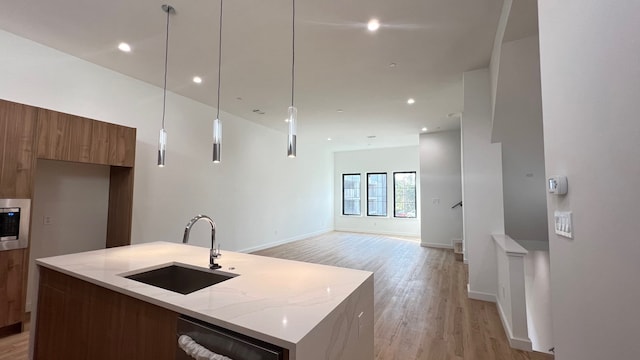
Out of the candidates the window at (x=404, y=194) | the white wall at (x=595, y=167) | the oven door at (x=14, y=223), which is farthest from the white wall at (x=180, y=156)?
the white wall at (x=595, y=167)

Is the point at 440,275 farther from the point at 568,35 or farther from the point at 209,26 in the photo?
the point at 209,26

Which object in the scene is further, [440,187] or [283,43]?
[440,187]

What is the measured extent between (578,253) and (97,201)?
4665 mm

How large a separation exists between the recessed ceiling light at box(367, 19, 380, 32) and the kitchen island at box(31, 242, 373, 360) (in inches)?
89.2

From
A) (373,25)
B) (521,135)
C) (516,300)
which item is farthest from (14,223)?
(521,135)

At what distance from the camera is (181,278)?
196 centimetres

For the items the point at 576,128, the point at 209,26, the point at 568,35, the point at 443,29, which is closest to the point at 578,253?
the point at 576,128

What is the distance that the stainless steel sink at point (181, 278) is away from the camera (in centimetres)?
179

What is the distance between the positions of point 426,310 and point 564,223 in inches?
98.8

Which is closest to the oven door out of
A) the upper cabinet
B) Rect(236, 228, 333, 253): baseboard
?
the upper cabinet

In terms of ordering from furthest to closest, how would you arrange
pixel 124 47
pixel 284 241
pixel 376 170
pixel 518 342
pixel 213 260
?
pixel 376 170, pixel 284 241, pixel 124 47, pixel 518 342, pixel 213 260

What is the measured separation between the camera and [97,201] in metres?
3.53

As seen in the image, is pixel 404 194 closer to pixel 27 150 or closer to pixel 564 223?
pixel 564 223

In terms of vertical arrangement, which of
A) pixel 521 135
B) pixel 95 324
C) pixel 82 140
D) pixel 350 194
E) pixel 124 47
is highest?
pixel 124 47
